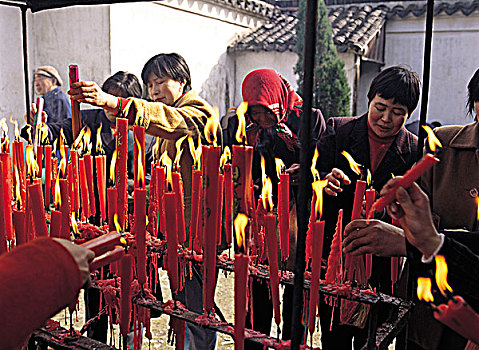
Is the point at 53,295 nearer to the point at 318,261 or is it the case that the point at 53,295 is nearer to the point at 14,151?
the point at 318,261

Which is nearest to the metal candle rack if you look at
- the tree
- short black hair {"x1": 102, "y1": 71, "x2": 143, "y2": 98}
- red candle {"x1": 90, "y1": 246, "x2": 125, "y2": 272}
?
red candle {"x1": 90, "y1": 246, "x2": 125, "y2": 272}

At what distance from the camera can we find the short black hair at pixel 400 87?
1871 millimetres

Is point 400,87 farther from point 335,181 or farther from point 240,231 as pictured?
point 240,231

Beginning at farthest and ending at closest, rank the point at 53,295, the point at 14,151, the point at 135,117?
1. the point at 135,117
2. the point at 14,151
3. the point at 53,295

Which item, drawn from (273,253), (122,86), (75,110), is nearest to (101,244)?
(273,253)

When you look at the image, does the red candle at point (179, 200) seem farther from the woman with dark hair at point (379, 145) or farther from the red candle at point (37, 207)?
the woman with dark hair at point (379, 145)

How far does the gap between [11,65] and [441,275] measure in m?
5.59

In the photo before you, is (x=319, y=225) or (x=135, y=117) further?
(x=135, y=117)

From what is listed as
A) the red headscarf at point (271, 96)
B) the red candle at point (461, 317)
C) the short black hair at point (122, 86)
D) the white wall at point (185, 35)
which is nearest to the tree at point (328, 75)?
the white wall at point (185, 35)

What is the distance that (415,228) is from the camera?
0.93m

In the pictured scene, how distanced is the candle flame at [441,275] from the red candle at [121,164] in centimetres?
78

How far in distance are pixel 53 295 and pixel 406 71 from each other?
160cm

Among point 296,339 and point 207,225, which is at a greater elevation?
point 207,225

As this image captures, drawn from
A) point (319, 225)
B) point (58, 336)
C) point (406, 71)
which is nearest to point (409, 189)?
point (319, 225)
